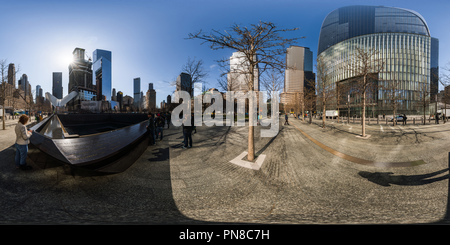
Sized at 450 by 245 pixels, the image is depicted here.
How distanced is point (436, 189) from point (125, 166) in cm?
770

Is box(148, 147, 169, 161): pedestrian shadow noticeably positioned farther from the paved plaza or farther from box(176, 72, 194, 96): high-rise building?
box(176, 72, 194, 96): high-rise building

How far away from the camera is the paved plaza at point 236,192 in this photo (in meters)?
2.84

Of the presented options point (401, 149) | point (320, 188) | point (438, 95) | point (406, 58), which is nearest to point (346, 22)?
point (406, 58)

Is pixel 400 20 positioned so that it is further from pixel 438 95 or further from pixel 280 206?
pixel 280 206

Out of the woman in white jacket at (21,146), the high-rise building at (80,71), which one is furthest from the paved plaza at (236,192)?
the high-rise building at (80,71)

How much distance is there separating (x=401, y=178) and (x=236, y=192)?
4484 millimetres

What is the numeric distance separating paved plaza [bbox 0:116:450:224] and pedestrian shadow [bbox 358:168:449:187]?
2 centimetres

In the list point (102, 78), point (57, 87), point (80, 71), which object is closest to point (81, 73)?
point (80, 71)

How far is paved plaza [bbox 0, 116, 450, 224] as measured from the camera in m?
2.84

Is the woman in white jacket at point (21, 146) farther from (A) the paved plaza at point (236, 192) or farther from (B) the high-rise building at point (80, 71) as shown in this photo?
(B) the high-rise building at point (80, 71)

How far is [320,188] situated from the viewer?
12.3 ft

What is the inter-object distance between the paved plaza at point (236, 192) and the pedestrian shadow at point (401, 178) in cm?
2

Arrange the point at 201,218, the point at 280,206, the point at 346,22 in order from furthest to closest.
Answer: the point at 346,22 → the point at 280,206 → the point at 201,218

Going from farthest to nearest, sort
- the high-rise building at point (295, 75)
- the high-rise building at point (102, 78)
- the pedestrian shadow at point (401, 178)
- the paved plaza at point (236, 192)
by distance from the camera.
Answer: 1. the high-rise building at point (102, 78)
2. the high-rise building at point (295, 75)
3. the pedestrian shadow at point (401, 178)
4. the paved plaza at point (236, 192)
